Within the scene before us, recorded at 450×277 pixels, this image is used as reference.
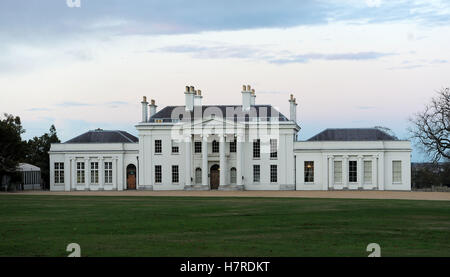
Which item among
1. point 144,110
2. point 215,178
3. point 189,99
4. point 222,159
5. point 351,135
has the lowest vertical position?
point 215,178

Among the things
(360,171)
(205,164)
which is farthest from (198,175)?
(360,171)

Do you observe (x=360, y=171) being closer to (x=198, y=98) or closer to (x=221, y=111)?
(x=221, y=111)

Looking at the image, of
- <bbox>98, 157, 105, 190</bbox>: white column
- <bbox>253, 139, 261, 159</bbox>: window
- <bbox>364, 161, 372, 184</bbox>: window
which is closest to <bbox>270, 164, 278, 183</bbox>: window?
<bbox>253, 139, 261, 159</bbox>: window

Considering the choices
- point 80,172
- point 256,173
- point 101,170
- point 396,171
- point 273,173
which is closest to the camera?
point 396,171

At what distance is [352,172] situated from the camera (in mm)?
61031

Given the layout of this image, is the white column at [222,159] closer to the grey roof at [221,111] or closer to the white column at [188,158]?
the white column at [188,158]

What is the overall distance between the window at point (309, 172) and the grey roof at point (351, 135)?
2636mm

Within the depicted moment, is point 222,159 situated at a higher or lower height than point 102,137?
lower

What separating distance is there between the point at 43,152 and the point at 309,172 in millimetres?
34467

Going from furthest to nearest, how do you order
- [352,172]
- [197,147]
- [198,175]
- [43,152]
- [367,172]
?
[43,152]
[197,147]
[198,175]
[352,172]
[367,172]

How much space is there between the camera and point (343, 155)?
60.9 metres

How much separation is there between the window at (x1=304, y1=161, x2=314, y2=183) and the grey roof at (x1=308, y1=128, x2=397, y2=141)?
264cm
